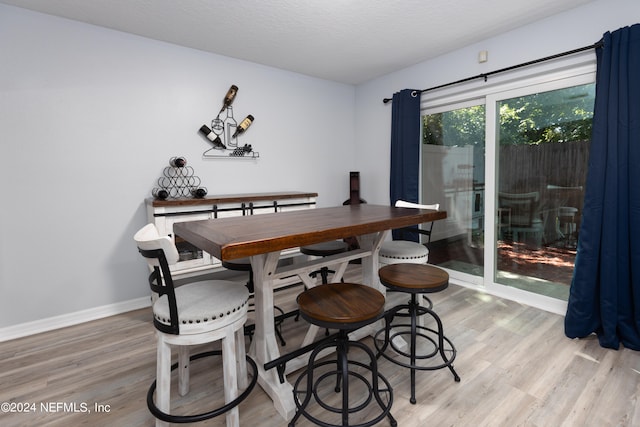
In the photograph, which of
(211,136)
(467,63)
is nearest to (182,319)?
(211,136)

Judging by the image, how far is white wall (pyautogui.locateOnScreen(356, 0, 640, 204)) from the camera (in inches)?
93.1

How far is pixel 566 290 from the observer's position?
278 cm

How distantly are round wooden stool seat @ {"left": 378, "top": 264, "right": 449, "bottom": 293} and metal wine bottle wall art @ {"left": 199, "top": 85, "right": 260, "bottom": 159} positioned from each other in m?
2.25

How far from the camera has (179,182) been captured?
315 cm

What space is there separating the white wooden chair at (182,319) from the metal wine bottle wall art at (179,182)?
65.0 inches

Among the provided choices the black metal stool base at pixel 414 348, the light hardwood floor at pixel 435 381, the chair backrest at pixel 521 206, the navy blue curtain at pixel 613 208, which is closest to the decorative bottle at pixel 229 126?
the light hardwood floor at pixel 435 381

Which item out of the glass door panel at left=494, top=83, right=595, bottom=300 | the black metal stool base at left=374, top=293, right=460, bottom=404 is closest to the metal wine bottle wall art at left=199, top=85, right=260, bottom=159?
the black metal stool base at left=374, top=293, right=460, bottom=404

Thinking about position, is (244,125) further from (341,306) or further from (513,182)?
(513,182)

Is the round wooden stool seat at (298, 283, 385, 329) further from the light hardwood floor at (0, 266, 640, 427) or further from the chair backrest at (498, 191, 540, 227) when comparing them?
the chair backrest at (498, 191, 540, 227)

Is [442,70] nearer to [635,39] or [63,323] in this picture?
[635,39]

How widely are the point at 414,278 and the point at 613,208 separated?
160cm

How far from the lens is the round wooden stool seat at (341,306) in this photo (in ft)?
4.36

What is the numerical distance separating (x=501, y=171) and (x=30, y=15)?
13.8ft

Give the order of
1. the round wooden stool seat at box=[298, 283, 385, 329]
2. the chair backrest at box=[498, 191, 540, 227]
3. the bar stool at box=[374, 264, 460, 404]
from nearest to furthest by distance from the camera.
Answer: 1. the round wooden stool seat at box=[298, 283, 385, 329]
2. the bar stool at box=[374, 264, 460, 404]
3. the chair backrest at box=[498, 191, 540, 227]
